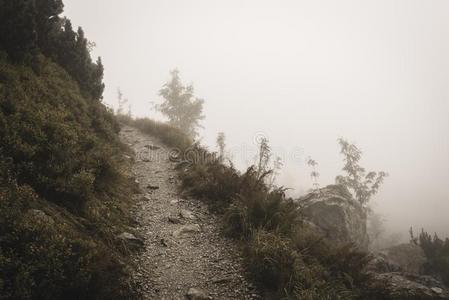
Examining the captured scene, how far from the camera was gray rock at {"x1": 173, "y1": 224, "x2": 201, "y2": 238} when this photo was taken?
26.2ft

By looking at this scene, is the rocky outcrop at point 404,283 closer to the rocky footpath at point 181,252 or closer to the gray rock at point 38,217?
the rocky footpath at point 181,252

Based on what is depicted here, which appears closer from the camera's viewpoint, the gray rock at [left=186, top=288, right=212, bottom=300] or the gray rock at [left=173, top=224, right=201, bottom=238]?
the gray rock at [left=186, top=288, right=212, bottom=300]

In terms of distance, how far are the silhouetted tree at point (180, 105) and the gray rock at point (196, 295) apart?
1079 inches

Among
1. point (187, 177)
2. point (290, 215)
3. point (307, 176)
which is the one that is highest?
point (307, 176)

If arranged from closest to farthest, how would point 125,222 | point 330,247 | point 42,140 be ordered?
point 42,140 → point 125,222 → point 330,247

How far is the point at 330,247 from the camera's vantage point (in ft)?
26.8

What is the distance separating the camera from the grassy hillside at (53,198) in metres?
4.31

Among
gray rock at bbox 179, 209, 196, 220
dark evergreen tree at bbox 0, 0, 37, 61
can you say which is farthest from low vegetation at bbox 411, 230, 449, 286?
dark evergreen tree at bbox 0, 0, 37, 61

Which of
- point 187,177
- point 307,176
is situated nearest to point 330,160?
point 307,176

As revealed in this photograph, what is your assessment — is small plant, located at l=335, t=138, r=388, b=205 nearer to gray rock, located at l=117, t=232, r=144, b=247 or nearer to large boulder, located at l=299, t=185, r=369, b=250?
large boulder, located at l=299, t=185, r=369, b=250

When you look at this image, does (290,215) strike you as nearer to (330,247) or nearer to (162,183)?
(330,247)

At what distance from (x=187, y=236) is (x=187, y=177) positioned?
3450 millimetres

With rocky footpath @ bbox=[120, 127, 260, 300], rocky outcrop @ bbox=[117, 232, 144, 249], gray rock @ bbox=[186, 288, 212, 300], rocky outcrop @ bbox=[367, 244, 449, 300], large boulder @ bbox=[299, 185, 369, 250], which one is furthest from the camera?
large boulder @ bbox=[299, 185, 369, 250]

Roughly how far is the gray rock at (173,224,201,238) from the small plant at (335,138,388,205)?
94.1 ft
